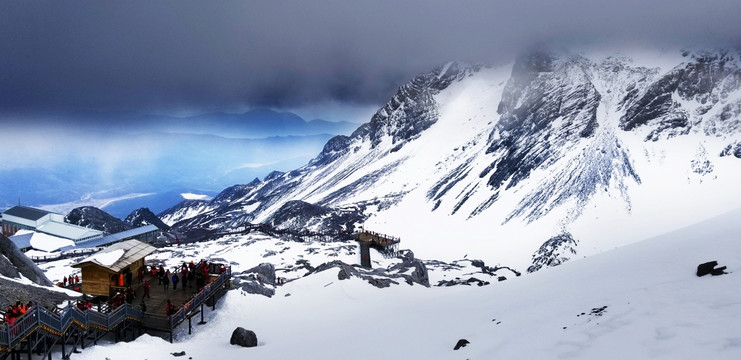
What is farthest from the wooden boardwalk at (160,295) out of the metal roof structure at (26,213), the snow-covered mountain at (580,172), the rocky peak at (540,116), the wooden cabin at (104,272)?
the metal roof structure at (26,213)

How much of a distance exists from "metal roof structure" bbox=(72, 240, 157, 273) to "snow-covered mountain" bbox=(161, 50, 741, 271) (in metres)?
56.3

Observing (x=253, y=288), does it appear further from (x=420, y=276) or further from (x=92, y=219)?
(x=92, y=219)

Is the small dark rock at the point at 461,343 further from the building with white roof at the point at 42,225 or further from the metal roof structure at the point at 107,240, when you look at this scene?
the building with white roof at the point at 42,225

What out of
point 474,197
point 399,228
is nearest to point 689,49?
point 474,197

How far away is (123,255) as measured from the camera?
30844mm

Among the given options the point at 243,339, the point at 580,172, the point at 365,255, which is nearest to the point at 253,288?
the point at 243,339

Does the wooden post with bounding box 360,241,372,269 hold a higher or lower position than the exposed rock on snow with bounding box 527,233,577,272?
higher

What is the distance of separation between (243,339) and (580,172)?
8909cm

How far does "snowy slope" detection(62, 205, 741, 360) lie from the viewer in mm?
11461

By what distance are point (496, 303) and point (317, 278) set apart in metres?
19.1

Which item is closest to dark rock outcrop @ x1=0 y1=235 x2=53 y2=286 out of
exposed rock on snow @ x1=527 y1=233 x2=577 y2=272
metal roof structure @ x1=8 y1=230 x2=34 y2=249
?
exposed rock on snow @ x1=527 y1=233 x2=577 y2=272

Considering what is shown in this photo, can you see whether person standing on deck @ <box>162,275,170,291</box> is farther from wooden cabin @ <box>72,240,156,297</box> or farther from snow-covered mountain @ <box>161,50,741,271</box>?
snow-covered mountain @ <box>161,50,741,271</box>

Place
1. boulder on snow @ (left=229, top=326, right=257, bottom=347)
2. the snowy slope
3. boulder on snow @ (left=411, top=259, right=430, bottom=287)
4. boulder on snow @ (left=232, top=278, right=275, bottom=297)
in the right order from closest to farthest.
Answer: the snowy slope, boulder on snow @ (left=229, top=326, right=257, bottom=347), boulder on snow @ (left=232, top=278, right=275, bottom=297), boulder on snow @ (left=411, top=259, right=430, bottom=287)

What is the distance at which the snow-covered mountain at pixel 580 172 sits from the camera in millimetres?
79688
